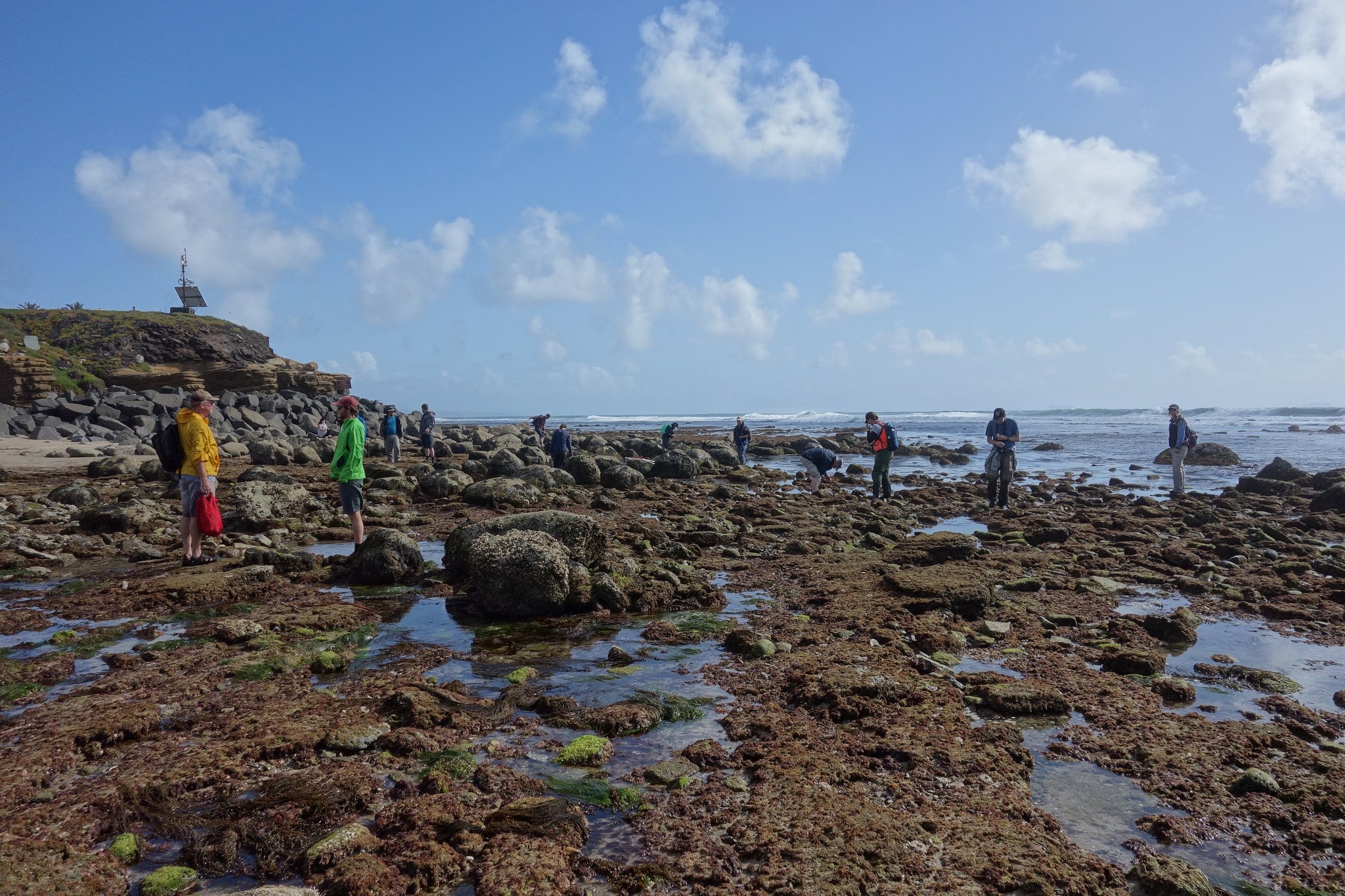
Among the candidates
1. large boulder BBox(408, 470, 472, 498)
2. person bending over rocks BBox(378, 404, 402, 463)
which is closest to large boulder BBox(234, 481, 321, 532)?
large boulder BBox(408, 470, 472, 498)

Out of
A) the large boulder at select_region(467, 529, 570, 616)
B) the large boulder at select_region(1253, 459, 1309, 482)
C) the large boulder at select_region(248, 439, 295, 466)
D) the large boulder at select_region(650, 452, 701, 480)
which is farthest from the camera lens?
the large boulder at select_region(650, 452, 701, 480)

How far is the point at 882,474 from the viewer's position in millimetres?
19781

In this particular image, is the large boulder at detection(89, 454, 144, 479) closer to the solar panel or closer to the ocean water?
the ocean water

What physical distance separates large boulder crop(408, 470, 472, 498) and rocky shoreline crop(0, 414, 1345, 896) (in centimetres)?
518

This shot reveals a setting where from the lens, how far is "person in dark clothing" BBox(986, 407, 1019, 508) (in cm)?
1722

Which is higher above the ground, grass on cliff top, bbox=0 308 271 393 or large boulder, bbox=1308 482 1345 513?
grass on cliff top, bbox=0 308 271 393

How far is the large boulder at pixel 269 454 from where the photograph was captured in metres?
24.5

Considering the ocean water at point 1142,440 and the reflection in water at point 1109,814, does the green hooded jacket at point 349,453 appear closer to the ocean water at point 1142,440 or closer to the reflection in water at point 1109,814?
the reflection in water at point 1109,814

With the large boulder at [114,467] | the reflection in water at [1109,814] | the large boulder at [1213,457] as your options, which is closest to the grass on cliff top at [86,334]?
the large boulder at [114,467]

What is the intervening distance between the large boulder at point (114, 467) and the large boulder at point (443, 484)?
331 inches

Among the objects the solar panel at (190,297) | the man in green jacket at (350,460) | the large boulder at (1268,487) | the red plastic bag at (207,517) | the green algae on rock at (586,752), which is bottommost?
the large boulder at (1268,487)

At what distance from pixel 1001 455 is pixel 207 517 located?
17117 millimetres

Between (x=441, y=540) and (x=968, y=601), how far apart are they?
932 cm

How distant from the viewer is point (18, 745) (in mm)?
4648
